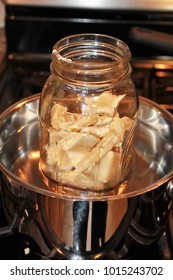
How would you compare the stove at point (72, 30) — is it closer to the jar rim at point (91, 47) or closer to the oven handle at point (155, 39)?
the oven handle at point (155, 39)

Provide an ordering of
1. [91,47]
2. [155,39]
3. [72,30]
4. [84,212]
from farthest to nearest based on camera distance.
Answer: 1. [72,30]
2. [155,39]
3. [91,47]
4. [84,212]

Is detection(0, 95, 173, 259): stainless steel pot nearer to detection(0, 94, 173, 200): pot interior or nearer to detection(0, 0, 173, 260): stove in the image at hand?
detection(0, 94, 173, 200): pot interior

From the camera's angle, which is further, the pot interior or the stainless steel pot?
the pot interior

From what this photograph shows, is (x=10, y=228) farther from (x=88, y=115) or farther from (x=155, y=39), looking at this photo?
(x=155, y=39)

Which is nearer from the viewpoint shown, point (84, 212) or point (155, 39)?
point (84, 212)

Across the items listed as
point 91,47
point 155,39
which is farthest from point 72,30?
point 91,47

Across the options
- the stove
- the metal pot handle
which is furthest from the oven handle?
the metal pot handle

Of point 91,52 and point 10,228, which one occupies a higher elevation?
point 91,52

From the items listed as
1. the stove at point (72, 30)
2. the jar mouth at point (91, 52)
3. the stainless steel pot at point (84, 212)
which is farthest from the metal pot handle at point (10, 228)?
the stove at point (72, 30)
